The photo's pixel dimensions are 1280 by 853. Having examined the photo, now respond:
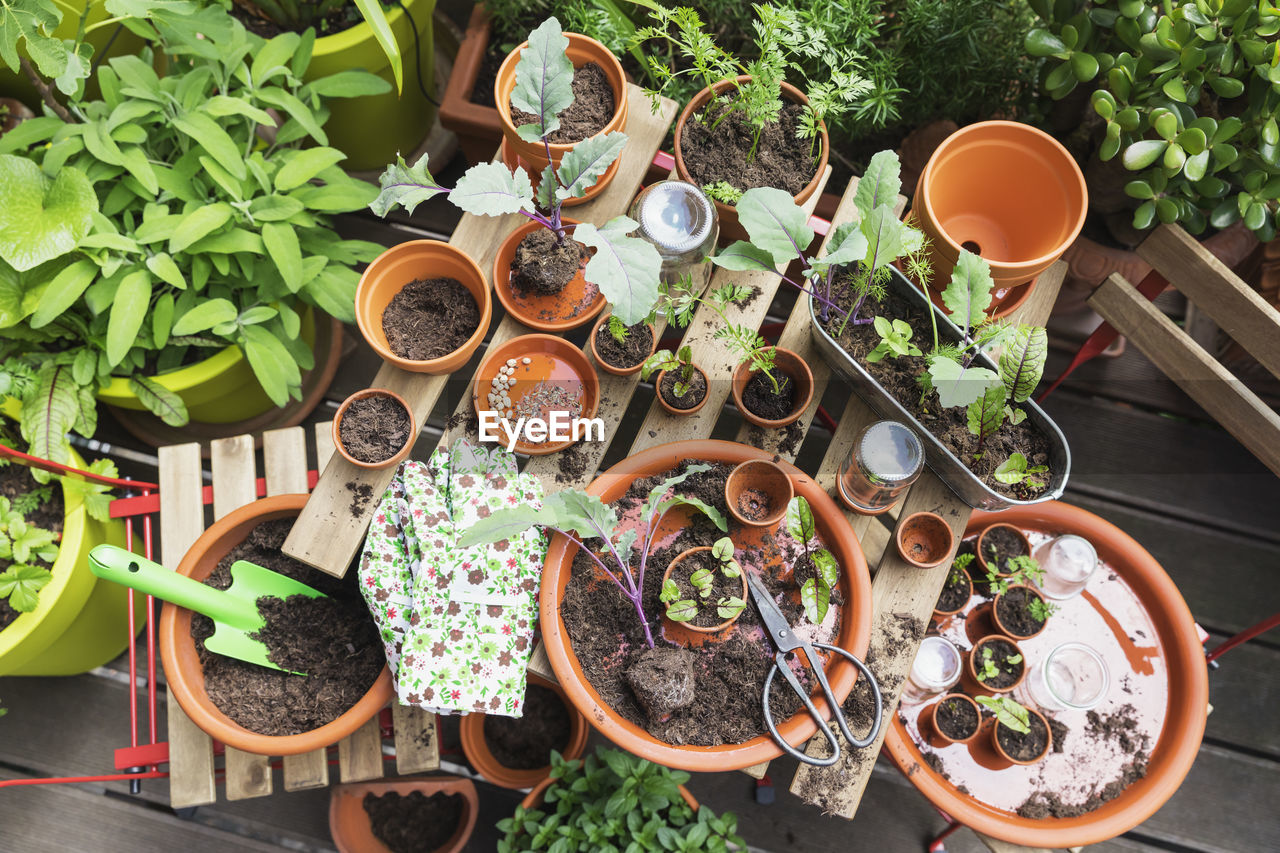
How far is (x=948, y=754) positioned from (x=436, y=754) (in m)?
0.97

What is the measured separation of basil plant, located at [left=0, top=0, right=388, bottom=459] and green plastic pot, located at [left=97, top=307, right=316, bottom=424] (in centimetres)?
4

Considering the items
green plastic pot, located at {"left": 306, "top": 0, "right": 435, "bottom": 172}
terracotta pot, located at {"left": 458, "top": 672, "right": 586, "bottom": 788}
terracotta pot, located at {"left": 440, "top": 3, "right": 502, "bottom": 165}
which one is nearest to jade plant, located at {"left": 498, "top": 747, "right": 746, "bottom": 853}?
terracotta pot, located at {"left": 458, "top": 672, "right": 586, "bottom": 788}

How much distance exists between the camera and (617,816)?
4.95ft

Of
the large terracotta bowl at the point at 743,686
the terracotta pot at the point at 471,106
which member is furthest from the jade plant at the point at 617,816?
the terracotta pot at the point at 471,106

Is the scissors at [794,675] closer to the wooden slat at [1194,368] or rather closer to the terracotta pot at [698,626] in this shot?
the terracotta pot at [698,626]

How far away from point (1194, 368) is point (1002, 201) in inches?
17.7

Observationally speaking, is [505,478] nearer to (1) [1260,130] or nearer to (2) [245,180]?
(2) [245,180]

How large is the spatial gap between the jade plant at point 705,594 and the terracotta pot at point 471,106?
1.09m

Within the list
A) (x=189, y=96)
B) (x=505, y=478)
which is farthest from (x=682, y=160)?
(x=189, y=96)

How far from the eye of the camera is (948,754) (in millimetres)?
1530

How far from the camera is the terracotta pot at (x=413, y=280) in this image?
136 centimetres

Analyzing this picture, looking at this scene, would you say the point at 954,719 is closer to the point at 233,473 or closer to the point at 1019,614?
the point at 1019,614

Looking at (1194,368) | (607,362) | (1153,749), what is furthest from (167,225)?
(1153,749)

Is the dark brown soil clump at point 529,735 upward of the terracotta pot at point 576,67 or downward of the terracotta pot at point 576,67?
downward
